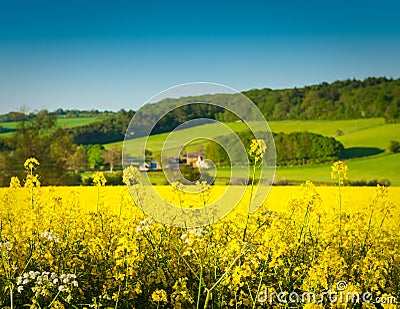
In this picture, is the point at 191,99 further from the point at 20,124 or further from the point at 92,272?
the point at 20,124

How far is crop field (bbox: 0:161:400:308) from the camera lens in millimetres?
4301

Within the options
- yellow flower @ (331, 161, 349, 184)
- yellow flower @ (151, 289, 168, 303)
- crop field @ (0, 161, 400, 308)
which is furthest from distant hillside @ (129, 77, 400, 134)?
yellow flower @ (151, 289, 168, 303)

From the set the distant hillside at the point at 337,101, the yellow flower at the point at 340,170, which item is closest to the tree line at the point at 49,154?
the distant hillside at the point at 337,101

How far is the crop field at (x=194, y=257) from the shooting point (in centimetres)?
430

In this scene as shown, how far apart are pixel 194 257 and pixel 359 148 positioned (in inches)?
1558

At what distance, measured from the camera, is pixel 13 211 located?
6.80 m

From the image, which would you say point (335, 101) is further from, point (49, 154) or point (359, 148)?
point (49, 154)

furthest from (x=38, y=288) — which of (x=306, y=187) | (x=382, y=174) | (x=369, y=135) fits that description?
(x=369, y=135)

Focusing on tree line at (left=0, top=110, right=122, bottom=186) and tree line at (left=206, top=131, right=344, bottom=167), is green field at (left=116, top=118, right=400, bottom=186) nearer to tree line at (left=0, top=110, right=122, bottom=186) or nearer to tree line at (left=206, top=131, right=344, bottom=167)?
tree line at (left=206, top=131, right=344, bottom=167)

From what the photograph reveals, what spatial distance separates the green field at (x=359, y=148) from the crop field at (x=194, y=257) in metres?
25.2

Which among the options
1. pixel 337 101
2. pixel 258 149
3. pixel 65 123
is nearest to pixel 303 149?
pixel 337 101

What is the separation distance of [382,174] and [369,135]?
29.6 ft

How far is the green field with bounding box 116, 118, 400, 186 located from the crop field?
25181 mm

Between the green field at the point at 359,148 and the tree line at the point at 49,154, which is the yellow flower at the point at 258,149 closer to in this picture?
the green field at the point at 359,148
